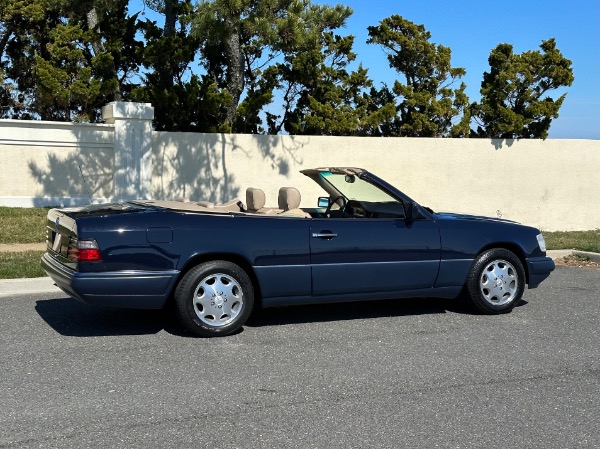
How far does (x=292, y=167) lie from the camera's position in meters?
15.1

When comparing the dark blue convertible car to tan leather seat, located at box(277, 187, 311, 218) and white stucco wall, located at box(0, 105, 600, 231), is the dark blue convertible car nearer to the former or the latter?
tan leather seat, located at box(277, 187, 311, 218)

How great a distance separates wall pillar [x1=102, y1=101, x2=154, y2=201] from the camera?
1369cm

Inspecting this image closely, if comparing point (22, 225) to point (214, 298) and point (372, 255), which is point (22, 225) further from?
point (372, 255)

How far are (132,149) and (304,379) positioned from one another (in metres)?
9.36

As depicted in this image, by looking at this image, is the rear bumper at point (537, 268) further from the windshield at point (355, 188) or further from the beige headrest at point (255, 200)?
the beige headrest at point (255, 200)

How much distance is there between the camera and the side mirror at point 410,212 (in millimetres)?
7105

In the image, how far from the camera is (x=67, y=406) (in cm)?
468

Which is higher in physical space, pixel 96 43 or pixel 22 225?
pixel 96 43

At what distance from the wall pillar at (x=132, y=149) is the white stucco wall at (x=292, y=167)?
0.09 feet

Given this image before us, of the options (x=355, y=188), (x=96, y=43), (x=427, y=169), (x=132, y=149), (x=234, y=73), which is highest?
(x=96, y=43)

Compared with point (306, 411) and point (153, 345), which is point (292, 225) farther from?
point (306, 411)

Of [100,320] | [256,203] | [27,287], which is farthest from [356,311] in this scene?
[27,287]

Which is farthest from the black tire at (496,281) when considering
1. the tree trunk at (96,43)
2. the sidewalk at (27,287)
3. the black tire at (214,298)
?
the tree trunk at (96,43)

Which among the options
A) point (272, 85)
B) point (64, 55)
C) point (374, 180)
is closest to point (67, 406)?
point (374, 180)
